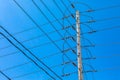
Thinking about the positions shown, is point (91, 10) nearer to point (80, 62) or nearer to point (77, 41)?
point (77, 41)

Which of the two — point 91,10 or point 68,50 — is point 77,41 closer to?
point 68,50

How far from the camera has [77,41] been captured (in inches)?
813

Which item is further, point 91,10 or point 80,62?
point 91,10

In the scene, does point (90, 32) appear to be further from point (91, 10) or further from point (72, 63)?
point (72, 63)

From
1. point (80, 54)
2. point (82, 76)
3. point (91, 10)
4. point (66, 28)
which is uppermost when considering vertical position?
point (91, 10)

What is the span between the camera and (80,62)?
780 inches

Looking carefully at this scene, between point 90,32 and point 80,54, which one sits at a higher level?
point 90,32

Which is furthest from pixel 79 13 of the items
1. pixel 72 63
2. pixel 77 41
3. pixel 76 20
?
pixel 72 63

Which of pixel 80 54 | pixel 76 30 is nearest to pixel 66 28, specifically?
pixel 76 30

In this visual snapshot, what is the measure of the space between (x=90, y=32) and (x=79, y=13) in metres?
1.84

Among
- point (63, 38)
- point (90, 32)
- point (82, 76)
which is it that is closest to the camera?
point (82, 76)

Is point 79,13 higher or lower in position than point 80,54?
higher

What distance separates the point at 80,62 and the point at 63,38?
6.59ft

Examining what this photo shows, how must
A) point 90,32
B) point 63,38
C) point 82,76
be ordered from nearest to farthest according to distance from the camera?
point 82,76 → point 63,38 → point 90,32
